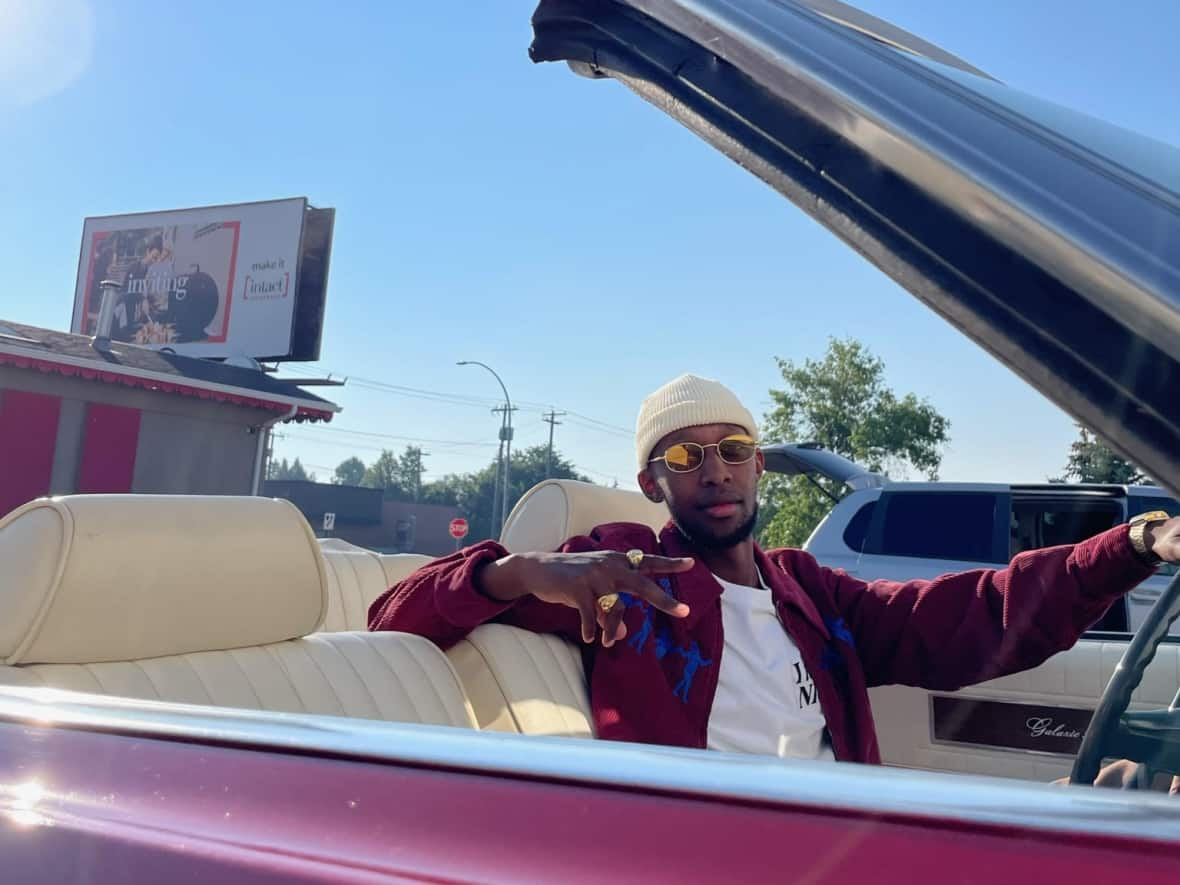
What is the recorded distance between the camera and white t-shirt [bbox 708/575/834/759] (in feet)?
7.55

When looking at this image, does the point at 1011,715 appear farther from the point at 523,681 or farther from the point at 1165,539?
the point at 523,681

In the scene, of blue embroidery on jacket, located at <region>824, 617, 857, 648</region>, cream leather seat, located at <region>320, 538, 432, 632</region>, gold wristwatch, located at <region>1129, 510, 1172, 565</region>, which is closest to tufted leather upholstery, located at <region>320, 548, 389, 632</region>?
cream leather seat, located at <region>320, 538, 432, 632</region>

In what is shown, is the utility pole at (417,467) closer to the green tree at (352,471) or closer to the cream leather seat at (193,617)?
the green tree at (352,471)

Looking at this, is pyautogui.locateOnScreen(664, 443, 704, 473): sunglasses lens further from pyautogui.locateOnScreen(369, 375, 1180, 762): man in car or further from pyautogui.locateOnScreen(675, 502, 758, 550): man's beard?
pyautogui.locateOnScreen(675, 502, 758, 550): man's beard

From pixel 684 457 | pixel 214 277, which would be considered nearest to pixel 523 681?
pixel 684 457

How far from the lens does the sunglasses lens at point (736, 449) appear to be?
2.38 metres

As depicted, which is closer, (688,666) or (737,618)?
(688,666)

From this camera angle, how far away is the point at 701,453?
238 cm

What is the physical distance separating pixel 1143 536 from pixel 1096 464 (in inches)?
28.3

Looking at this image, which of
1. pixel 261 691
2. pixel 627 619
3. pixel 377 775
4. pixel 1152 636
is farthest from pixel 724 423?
pixel 377 775

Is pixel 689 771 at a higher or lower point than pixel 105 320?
lower

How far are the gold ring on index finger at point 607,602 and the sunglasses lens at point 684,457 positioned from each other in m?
0.73

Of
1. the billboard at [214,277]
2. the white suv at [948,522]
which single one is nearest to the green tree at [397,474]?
the billboard at [214,277]

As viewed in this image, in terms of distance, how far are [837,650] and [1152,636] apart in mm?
880
